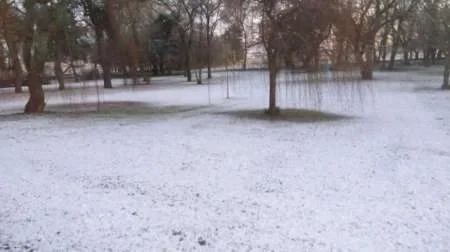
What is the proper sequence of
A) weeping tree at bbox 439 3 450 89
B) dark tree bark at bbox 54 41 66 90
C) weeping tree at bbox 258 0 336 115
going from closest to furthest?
1. weeping tree at bbox 258 0 336 115
2. dark tree bark at bbox 54 41 66 90
3. weeping tree at bbox 439 3 450 89

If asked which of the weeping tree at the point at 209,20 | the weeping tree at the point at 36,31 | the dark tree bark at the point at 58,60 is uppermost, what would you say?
the weeping tree at the point at 209,20

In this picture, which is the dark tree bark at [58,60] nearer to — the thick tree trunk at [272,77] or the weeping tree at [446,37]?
the thick tree trunk at [272,77]

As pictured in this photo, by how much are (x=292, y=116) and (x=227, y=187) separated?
7.82 meters

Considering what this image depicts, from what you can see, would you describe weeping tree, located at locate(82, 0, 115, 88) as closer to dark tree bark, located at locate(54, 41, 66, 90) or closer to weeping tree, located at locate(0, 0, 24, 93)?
dark tree bark, located at locate(54, 41, 66, 90)

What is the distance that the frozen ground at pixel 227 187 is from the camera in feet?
13.7

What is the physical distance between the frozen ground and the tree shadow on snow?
1.28m

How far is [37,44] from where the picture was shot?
1277 cm

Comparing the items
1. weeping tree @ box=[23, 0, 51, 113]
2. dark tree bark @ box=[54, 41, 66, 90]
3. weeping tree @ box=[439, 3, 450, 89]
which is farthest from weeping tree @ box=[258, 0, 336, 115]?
weeping tree @ box=[439, 3, 450, 89]

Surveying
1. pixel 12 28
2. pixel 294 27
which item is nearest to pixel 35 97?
pixel 12 28

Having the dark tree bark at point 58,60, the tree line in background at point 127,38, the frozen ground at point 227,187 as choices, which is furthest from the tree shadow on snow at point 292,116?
the dark tree bark at point 58,60

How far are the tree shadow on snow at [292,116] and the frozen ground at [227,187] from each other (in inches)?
50.5

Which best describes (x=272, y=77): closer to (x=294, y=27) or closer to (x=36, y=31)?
(x=294, y=27)

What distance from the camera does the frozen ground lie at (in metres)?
4.17

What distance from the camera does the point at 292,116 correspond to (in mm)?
13320
